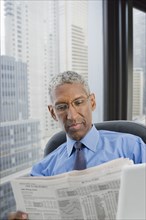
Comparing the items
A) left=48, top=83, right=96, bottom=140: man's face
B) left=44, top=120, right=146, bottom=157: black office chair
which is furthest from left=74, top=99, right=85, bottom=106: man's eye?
left=44, top=120, right=146, bottom=157: black office chair

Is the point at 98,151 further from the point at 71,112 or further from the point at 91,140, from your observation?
the point at 71,112

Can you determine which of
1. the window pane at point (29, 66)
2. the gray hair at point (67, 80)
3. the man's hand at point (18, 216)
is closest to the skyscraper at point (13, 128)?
the window pane at point (29, 66)

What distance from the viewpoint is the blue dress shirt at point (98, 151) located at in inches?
41.4

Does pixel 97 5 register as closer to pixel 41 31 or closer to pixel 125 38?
pixel 125 38

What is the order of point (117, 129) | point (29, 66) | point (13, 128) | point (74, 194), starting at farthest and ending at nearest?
point (29, 66) → point (13, 128) → point (117, 129) → point (74, 194)

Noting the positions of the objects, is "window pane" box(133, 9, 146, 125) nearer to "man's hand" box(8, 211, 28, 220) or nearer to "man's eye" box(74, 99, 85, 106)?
"man's eye" box(74, 99, 85, 106)

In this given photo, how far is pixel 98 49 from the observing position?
2.09 m

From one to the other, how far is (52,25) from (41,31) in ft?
0.40

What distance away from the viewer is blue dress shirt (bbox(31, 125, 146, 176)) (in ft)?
3.45

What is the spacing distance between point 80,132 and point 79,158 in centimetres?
11

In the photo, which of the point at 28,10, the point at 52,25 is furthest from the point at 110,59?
the point at 28,10

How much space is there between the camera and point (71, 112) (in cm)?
105

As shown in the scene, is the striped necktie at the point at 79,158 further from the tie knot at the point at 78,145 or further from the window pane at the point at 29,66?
the window pane at the point at 29,66

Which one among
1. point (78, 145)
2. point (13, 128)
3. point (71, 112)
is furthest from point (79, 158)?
point (13, 128)
